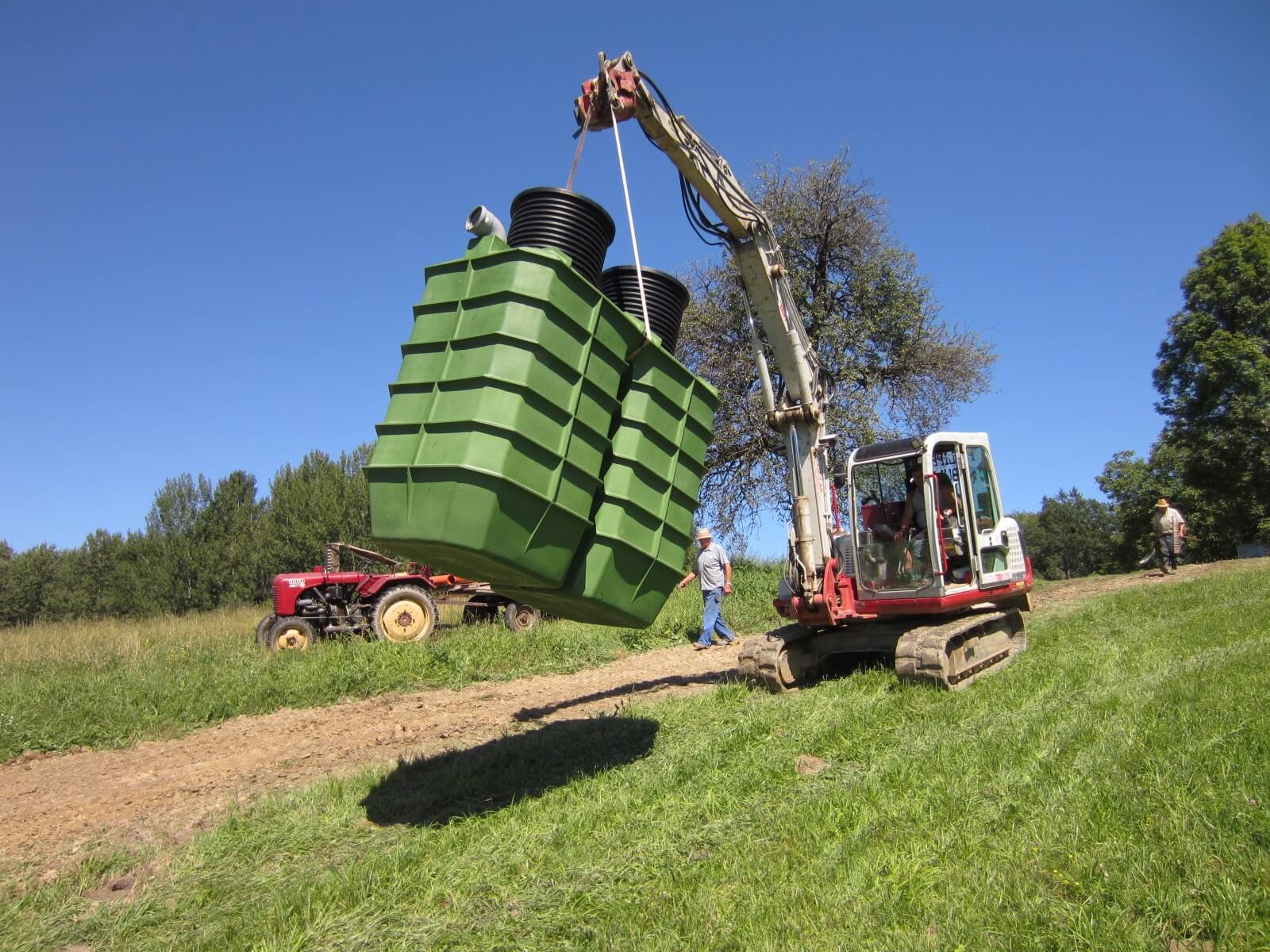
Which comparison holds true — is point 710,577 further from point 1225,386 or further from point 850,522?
point 1225,386

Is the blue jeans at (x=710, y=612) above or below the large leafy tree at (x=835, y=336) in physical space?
below

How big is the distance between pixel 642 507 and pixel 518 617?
398 inches

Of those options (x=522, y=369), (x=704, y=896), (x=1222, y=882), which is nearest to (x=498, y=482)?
(x=522, y=369)

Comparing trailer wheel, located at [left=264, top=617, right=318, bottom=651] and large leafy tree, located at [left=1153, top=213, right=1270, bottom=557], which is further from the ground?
large leafy tree, located at [left=1153, top=213, right=1270, bottom=557]

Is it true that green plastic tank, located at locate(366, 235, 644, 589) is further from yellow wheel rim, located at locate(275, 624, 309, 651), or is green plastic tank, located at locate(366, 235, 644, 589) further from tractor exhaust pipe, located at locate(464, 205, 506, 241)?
yellow wheel rim, located at locate(275, 624, 309, 651)

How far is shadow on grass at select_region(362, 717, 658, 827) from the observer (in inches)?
177

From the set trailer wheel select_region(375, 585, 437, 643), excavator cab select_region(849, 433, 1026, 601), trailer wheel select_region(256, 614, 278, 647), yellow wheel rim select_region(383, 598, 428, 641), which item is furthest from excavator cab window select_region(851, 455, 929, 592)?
trailer wheel select_region(256, 614, 278, 647)

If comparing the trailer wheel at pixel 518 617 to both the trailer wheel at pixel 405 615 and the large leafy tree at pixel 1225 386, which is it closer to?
the trailer wheel at pixel 405 615

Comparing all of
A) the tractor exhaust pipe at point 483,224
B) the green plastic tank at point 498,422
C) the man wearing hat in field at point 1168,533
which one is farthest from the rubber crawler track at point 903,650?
the man wearing hat in field at point 1168,533

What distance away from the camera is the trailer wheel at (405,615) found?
1271 centimetres

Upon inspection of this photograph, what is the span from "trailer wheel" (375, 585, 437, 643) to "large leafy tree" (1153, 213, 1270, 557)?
91.9 ft

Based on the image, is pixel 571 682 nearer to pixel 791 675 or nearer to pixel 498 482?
pixel 791 675

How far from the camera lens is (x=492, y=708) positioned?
25.2 ft

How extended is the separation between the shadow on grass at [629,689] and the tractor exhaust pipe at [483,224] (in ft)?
15.0
